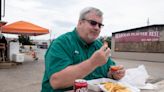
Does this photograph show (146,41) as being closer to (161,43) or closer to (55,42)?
(161,43)

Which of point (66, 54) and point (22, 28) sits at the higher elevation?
point (22, 28)

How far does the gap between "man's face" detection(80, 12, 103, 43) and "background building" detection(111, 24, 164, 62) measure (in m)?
Answer: 19.7

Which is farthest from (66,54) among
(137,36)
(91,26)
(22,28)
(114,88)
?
(137,36)

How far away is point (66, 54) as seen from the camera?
2.54 meters

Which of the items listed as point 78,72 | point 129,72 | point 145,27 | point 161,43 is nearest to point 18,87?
point 129,72

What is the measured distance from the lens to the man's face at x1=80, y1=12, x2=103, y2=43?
267cm

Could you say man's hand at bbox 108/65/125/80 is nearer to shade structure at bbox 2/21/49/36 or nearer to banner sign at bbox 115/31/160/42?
shade structure at bbox 2/21/49/36

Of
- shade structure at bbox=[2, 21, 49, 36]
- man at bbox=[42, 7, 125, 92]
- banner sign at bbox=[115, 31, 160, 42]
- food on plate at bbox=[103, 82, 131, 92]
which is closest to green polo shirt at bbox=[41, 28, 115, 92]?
man at bbox=[42, 7, 125, 92]

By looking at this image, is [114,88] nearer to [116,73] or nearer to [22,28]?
[116,73]

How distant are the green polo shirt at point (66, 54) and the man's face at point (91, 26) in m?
0.10

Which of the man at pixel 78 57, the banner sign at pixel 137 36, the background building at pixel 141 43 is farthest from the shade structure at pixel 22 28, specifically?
the banner sign at pixel 137 36

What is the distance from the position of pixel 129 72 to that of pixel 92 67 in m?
0.87

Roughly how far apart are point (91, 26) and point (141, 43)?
71.8 ft

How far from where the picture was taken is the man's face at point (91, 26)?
267 centimetres
